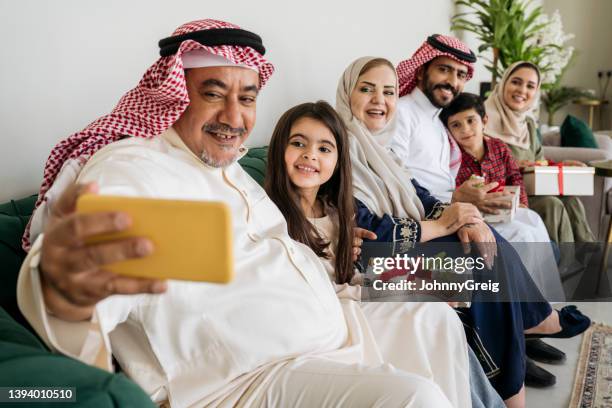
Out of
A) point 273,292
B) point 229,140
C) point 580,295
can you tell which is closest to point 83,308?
point 273,292

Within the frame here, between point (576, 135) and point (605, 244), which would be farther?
point (576, 135)

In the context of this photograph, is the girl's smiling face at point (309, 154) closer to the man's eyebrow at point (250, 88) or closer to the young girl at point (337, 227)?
the young girl at point (337, 227)

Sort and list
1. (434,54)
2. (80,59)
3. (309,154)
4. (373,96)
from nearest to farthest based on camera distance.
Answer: (80,59) < (309,154) < (373,96) < (434,54)

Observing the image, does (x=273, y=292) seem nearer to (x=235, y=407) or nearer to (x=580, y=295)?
(x=235, y=407)

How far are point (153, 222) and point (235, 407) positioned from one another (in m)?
0.69

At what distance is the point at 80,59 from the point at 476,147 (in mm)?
2329

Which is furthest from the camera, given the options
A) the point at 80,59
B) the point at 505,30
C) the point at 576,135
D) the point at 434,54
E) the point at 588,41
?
the point at 588,41

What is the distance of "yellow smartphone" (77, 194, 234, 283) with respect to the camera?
2.30 feet

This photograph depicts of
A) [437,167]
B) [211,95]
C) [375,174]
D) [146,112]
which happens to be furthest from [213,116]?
[437,167]

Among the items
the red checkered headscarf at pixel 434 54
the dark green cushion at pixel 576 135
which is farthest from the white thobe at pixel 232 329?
the dark green cushion at pixel 576 135

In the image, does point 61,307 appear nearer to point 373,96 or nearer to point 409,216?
point 409,216

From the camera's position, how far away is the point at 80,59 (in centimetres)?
178

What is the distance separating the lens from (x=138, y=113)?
4.53ft

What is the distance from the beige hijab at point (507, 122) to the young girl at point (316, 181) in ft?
7.17
